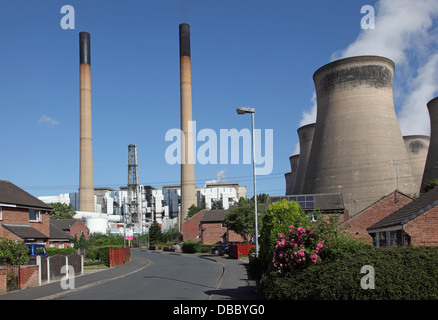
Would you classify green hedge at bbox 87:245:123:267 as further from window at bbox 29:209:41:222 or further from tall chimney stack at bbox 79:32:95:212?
tall chimney stack at bbox 79:32:95:212

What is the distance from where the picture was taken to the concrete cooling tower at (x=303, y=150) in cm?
8281

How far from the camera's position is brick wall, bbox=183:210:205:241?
275 ft

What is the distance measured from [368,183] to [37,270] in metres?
41.2

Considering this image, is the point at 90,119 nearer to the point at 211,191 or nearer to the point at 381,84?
the point at 381,84

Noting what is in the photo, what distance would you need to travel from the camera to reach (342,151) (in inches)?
2122

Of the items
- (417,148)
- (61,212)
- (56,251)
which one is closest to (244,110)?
(56,251)

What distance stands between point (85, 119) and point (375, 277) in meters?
77.9

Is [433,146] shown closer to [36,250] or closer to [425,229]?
[425,229]

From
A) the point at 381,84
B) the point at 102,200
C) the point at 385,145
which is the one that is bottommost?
the point at 102,200

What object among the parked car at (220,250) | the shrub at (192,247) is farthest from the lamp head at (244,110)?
the shrub at (192,247)

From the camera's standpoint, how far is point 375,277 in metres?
10.7

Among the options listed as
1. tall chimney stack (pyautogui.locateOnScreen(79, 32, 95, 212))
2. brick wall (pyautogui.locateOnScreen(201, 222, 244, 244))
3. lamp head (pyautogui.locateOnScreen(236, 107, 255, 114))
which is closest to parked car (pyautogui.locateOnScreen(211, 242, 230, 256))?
brick wall (pyautogui.locateOnScreen(201, 222, 244, 244))

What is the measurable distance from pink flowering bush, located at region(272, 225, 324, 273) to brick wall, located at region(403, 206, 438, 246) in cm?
788
